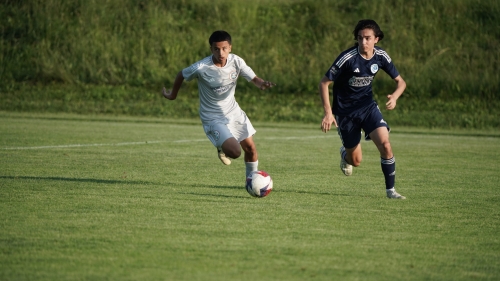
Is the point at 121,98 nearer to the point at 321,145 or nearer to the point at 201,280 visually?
the point at 321,145

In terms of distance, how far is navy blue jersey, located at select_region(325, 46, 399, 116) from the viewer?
9242 mm

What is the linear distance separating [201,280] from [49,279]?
905 millimetres

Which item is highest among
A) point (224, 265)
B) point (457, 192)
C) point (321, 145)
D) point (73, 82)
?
point (224, 265)

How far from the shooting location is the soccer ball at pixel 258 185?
8.52m

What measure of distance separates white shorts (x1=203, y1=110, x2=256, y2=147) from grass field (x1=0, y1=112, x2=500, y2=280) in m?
0.54

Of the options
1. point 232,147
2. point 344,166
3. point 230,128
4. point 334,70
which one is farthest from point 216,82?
point 344,166

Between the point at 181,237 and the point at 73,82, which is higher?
the point at 181,237

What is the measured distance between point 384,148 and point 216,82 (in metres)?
2.16

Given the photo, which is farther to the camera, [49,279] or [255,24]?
[255,24]

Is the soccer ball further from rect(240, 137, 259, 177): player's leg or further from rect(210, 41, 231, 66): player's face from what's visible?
rect(210, 41, 231, 66): player's face

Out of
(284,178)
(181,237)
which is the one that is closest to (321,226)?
(181,237)

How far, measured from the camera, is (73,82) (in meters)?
26.8

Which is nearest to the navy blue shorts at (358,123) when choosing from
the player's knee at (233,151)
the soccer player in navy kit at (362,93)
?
the soccer player in navy kit at (362,93)

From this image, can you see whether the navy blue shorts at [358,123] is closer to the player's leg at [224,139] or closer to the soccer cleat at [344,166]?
the soccer cleat at [344,166]
